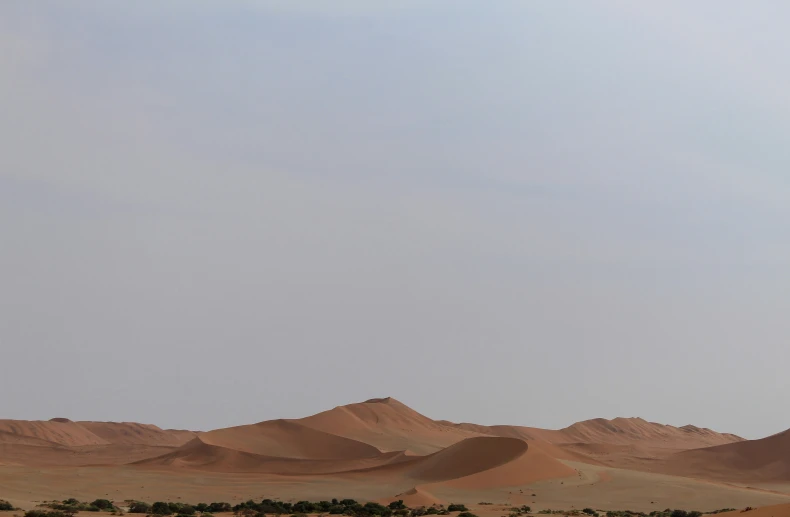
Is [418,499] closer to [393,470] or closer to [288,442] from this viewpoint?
[393,470]

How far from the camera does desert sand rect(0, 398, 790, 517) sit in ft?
156

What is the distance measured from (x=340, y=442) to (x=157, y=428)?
8688 cm

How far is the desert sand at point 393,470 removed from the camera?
1876 inches

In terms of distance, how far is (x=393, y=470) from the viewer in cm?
6106

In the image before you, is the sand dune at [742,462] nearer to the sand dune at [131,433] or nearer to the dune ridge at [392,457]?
the dune ridge at [392,457]

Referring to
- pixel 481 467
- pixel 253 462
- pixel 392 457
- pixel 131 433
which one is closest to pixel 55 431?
pixel 131 433

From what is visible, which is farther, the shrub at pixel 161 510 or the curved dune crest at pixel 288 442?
the curved dune crest at pixel 288 442

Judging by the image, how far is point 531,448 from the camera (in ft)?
190

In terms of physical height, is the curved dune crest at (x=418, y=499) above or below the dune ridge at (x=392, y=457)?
below

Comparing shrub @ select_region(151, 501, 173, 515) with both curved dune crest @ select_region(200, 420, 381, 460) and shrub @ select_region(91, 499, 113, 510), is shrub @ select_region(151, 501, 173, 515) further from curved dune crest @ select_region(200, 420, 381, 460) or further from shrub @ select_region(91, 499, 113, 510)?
curved dune crest @ select_region(200, 420, 381, 460)

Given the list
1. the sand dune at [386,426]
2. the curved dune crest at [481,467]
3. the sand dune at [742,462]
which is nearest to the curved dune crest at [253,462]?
the curved dune crest at [481,467]

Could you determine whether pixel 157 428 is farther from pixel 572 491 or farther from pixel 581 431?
pixel 572 491

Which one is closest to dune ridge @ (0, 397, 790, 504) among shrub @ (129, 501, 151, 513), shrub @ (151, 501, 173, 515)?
shrub @ (151, 501, 173, 515)

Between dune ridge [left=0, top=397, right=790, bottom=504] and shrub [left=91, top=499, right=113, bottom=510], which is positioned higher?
dune ridge [left=0, top=397, right=790, bottom=504]
